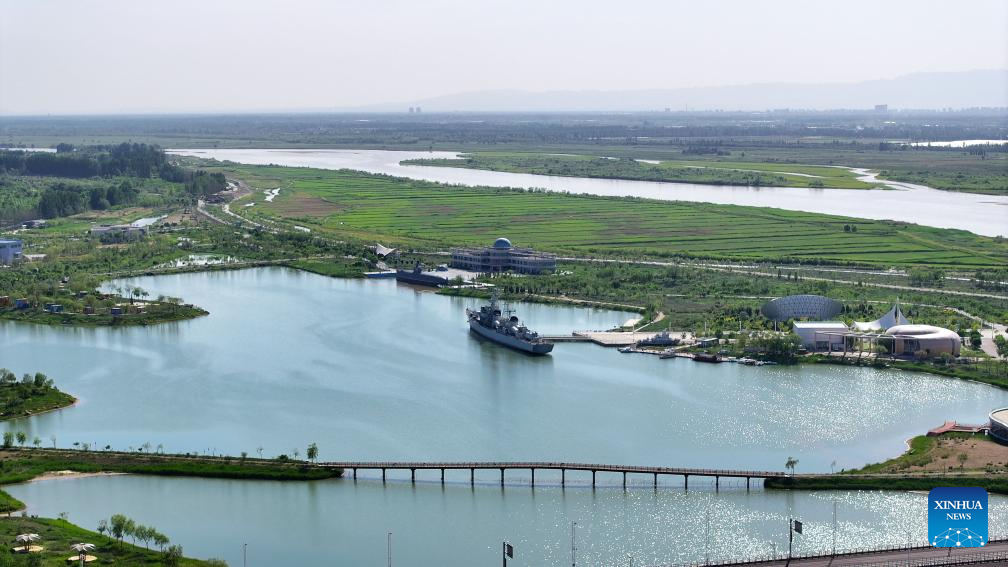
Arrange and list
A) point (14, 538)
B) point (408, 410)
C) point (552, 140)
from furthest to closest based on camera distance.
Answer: point (552, 140) → point (408, 410) → point (14, 538)

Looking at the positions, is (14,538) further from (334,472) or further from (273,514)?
(334,472)

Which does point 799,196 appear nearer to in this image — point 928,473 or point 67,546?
point 928,473

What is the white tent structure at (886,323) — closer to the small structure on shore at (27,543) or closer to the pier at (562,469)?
the pier at (562,469)

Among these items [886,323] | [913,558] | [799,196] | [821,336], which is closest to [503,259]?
[821,336]

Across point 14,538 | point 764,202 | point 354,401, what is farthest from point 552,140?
point 14,538

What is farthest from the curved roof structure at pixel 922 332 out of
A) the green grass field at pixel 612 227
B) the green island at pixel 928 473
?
the green grass field at pixel 612 227

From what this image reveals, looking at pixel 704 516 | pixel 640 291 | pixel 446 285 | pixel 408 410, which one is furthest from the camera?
pixel 446 285
